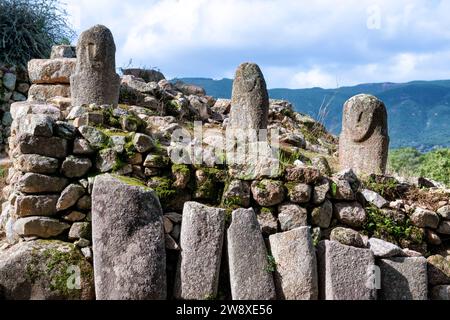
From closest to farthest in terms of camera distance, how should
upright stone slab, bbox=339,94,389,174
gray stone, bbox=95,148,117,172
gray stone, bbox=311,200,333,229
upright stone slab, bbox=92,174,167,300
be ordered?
upright stone slab, bbox=92,174,167,300 → gray stone, bbox=95,148,117,172 → gray stone, bbox=311,200,333,229 → upright stone slab, bbox=339,94,389,174

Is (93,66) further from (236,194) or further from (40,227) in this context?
(236,194)

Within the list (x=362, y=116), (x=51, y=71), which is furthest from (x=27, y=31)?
(x=362, y=116)

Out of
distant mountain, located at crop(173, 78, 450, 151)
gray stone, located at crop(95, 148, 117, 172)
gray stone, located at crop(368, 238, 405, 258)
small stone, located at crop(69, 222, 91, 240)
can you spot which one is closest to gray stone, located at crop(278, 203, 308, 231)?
gray stone, located at crop(368, 238, 405, 258)

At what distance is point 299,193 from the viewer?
650cm

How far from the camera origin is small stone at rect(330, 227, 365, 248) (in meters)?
6.38

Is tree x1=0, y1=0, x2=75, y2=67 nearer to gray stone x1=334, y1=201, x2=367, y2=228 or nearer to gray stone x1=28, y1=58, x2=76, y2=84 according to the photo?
gray stone x1=28, y1=58, x2=76, y2=84

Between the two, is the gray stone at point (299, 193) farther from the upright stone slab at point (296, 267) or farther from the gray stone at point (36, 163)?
the gray stone at point (36, 163)

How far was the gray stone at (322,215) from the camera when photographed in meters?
6.57

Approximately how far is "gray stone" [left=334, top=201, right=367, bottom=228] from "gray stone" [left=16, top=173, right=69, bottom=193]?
3.13 m

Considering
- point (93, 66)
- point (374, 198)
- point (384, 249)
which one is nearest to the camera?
point (384, 249)

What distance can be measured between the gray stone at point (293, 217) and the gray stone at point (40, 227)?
234 centimetres

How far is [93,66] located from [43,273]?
195 inches

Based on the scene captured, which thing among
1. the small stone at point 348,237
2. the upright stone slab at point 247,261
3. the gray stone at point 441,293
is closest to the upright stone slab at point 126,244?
the upright stone slab at point 247,261

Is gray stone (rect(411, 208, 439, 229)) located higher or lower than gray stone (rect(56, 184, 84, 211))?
lower
